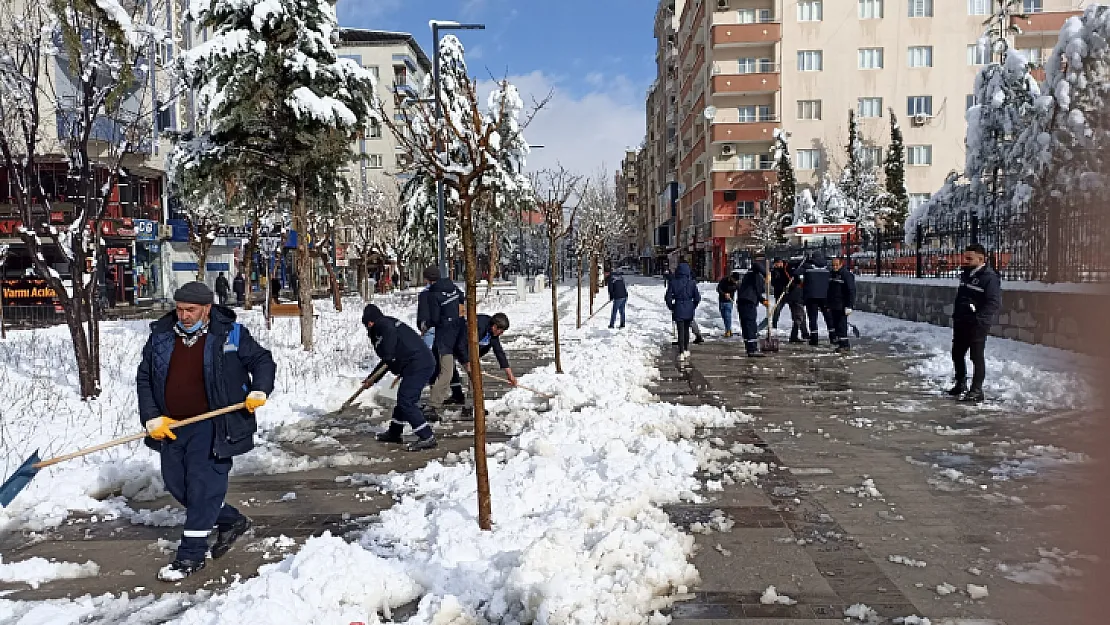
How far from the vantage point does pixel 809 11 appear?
48469 millimetres

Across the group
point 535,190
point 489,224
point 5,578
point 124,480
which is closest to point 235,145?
point 535,190

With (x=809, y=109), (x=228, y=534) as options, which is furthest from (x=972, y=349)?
(x=809, y=109)

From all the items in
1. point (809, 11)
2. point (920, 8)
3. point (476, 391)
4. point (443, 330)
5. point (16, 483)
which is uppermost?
point (809, 11)

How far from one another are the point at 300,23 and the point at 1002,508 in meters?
14.1

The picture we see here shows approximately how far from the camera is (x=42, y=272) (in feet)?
29.0

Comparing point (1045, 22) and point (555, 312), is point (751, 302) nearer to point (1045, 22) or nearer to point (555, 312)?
point (555, 312)

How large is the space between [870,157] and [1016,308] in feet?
127

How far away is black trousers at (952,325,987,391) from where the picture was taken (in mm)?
8336

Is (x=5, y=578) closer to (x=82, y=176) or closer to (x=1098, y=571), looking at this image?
(x=1098, y=571)

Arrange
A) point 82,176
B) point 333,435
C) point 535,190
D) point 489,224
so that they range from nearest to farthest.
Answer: point 333,435 < point 82,176 < point 535,190 < point 489,224

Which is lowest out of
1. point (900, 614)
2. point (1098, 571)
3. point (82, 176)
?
point (900, 614)

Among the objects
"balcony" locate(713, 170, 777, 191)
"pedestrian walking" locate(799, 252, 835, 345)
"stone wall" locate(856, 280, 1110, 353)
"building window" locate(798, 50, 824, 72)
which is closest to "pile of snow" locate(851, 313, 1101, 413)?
"stone wall" locate(856, 280, 1110, 353)

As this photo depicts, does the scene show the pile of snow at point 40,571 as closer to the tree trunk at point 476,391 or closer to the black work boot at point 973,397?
the tree trunk at point 476,391

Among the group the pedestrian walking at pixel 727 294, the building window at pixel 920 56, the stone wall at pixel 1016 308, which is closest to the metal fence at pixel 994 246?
the stone wall at pixel 1016 308
